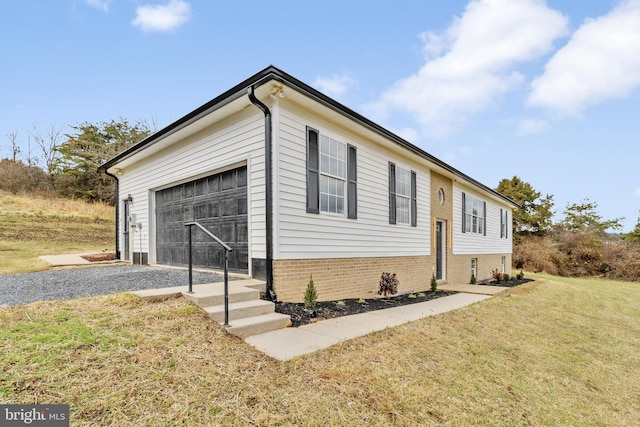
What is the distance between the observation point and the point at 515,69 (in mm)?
11938

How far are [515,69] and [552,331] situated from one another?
9935 millimetres

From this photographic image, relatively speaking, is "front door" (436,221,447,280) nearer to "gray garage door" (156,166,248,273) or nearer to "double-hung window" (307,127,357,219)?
"double-hung window" (307,127,357,219)

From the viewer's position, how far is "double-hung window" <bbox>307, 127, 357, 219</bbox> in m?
6.31

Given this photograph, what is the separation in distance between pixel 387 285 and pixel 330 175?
10.9 feet

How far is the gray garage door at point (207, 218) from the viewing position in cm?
659

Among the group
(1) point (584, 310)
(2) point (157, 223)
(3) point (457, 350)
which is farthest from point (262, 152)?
(1) point (584, 310)

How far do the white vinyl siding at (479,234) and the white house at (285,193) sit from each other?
1890 millimetres

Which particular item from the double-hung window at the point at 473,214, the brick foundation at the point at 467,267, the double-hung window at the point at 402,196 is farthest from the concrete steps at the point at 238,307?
the double-hung window at the point at 473,214

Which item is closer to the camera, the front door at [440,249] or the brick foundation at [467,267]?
the front door at [440,249]

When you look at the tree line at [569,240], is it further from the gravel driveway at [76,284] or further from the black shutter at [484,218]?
the gravel driveway at [76,284]

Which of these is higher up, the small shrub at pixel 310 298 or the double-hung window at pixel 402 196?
the double-hung window at pixel 402 196

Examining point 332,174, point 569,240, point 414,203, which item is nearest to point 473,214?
point 414,203

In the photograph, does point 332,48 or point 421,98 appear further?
point 421,98

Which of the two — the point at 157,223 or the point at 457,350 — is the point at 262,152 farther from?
the point at 157,223
